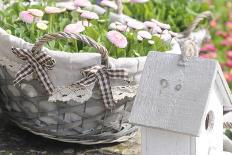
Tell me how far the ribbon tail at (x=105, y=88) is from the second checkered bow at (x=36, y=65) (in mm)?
111

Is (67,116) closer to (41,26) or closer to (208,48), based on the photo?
(41,26)

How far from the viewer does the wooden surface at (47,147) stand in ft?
5.19

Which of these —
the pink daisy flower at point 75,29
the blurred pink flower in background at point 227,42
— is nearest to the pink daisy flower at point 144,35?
the pink daisy flower at point 75,29

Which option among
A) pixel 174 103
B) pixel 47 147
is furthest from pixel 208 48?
pixel 174 103

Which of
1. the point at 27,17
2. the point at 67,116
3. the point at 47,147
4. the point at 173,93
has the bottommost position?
the point at 47,147

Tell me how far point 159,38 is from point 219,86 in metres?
0.27

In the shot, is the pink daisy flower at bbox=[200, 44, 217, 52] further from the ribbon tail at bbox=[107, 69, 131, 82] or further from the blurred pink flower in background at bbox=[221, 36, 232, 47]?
the ribbon tail at bbox=[107, 69, 131, 82]

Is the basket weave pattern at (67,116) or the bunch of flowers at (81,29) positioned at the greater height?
the bunch of flowers at (81,29)

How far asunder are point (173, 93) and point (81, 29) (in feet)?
1.12

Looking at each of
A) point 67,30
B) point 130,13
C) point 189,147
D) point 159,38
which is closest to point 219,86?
point 189,147

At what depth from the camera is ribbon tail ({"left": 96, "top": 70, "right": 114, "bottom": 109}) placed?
1402 millimetres

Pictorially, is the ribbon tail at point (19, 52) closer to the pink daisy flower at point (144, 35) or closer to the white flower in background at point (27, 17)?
the white flower in background at point (27, 17)

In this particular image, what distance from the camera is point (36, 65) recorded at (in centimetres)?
142

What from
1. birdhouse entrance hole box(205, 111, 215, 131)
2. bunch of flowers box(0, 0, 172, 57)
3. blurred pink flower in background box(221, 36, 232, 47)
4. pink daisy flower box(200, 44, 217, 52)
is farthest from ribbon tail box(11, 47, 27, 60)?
blurred pink flower in background box(221, 36, 232, 47)
